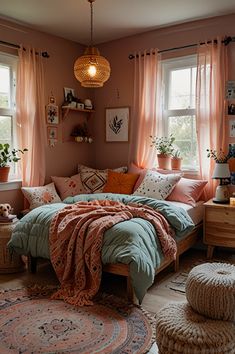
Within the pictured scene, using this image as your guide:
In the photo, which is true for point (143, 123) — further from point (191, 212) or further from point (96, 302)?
point (96, 302)

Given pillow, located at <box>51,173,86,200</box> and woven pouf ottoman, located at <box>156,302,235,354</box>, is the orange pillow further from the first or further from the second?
woven pouf ottoman, located at <box>156,302,235,354</box>

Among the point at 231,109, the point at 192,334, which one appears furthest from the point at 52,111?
the point at 192,334

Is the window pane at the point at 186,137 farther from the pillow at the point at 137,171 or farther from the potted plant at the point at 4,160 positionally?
the potted plant at the point at 4,160

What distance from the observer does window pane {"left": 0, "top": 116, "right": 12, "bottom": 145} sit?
402 centimetres

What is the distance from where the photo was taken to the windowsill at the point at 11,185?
390cm

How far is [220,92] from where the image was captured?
3900 millimetres

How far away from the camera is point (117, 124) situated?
4.87 metres

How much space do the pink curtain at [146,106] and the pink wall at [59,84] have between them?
0.85m

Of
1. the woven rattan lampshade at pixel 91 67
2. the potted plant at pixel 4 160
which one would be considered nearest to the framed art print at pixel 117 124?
the potted plant at pixel 4 160

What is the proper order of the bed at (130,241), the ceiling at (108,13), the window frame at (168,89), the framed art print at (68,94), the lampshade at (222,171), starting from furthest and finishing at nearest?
the framed art print at (68,94) → the window frame at (168,89) → the lampshade at (222,171) → the ceiling at (108,13) → the bed at (130,241)

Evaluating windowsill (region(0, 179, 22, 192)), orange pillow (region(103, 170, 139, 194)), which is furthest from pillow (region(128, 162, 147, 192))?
windowsill (region(0, 179, 22, 192))

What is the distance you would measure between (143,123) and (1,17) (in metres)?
2.04

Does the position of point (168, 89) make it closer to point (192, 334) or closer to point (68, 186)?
point (68, 186)

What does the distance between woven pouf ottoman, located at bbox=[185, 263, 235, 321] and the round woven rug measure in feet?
1.50
